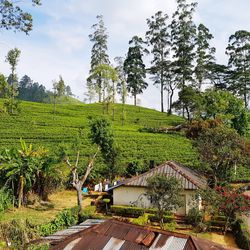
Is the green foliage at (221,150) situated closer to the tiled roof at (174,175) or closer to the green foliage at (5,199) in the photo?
the tiled roof at (174,175)

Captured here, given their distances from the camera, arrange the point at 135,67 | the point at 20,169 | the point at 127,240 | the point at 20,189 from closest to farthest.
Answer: the point at 127,240 < the point at 20,169 < the point at 20,189 < the point at 135,67

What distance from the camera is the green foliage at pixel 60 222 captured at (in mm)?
16188

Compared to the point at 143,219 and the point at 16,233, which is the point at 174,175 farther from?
the point at 16,233

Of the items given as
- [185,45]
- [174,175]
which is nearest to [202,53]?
[185,45]

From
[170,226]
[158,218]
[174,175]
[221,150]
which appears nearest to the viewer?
[170,226]

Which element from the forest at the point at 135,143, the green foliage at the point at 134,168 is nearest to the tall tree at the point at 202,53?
the forest at the point at 135,143

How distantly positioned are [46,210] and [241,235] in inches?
487

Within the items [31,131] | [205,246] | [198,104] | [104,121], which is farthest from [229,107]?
[205,246]

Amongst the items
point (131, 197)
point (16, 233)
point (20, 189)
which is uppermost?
point (20, 189)

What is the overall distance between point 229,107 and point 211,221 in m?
21.8

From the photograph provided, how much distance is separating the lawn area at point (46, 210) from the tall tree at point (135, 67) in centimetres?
3648

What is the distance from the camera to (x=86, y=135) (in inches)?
1550

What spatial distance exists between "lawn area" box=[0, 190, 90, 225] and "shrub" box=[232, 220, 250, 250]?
1051 cm

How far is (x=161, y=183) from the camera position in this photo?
670 inches
